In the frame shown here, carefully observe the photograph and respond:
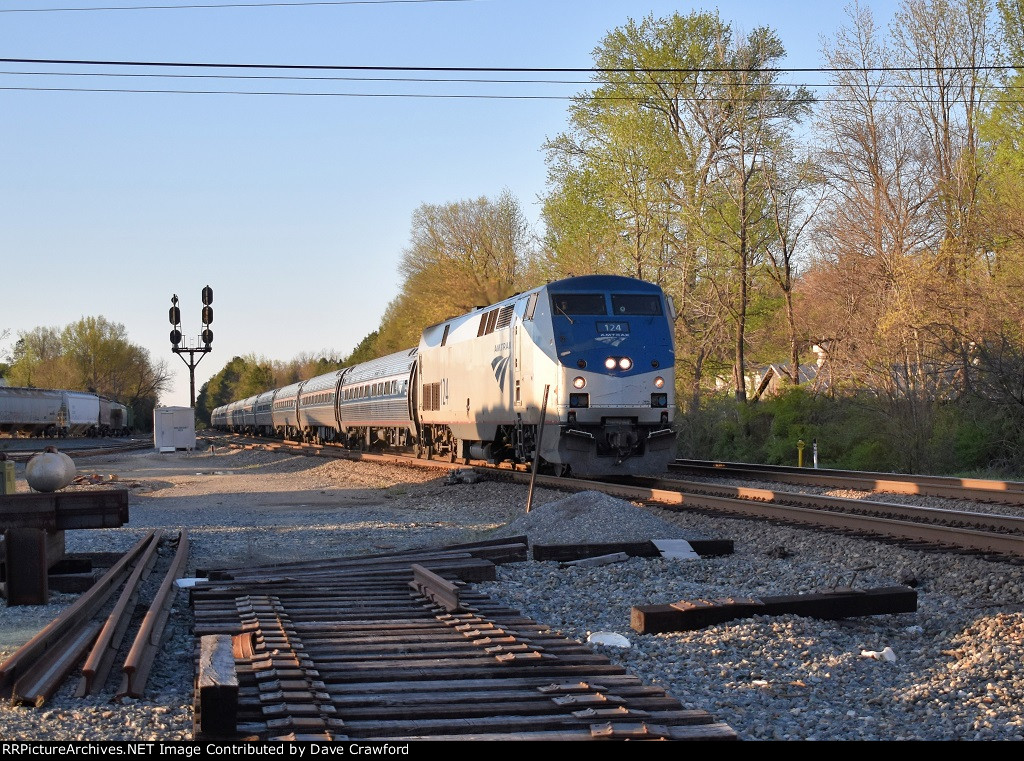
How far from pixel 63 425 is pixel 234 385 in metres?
84.8

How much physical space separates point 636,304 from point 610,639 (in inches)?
446

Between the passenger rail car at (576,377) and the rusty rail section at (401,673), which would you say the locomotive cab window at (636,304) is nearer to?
the passenger rail car at (576,377)

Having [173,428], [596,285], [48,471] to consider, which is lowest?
[173,428]

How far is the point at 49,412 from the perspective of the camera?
221 feet

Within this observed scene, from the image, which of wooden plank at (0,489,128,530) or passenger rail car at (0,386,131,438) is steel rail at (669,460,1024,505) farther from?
passenger rail car at (0,386,131,438)

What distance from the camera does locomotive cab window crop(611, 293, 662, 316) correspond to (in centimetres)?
1711

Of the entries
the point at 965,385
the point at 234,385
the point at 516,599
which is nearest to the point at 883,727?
the point at 516,599

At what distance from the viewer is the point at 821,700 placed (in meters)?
5.15

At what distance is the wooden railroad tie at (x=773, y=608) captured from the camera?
661 cm

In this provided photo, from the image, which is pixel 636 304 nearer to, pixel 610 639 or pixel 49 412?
pixel 610 639

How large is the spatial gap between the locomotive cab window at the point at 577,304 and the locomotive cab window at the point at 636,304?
0.83ft

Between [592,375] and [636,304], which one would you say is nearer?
[592,375]

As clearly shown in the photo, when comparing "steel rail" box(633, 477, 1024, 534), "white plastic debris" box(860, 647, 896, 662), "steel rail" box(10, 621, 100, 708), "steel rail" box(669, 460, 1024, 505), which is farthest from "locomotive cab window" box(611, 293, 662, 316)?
"steel rail" box(10, 621, 100, 708)
